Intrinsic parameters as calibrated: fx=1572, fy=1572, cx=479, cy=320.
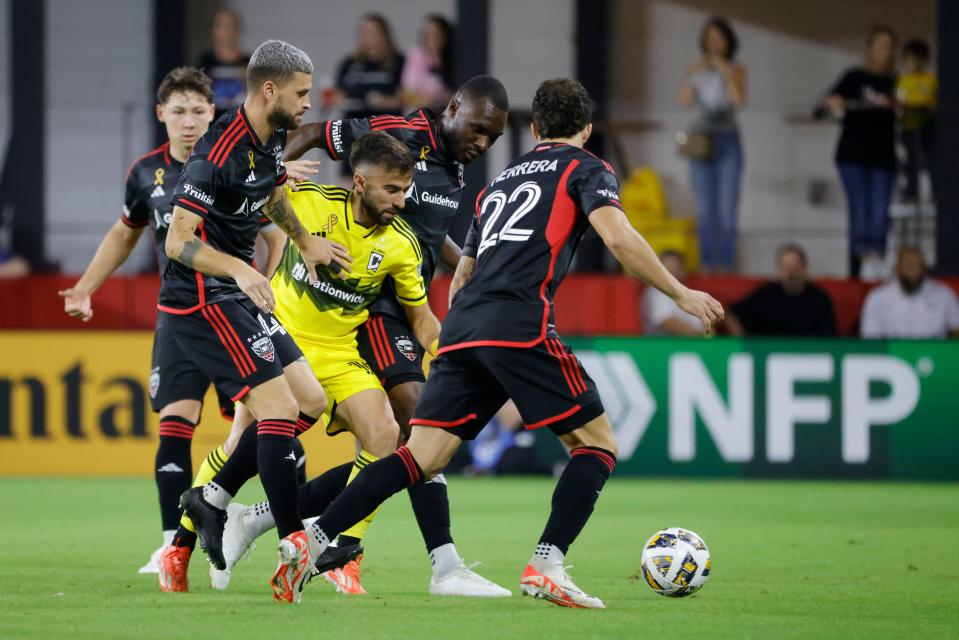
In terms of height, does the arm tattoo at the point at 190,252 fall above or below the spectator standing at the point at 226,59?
below

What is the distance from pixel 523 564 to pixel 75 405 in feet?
23.4

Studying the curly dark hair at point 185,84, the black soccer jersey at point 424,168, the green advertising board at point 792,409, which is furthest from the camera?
the green advertising board at point 792,409

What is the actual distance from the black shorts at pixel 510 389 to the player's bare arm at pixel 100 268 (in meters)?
2.21

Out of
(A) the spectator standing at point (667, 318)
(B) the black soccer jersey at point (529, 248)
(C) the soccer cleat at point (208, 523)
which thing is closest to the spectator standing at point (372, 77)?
(A) the spectator standing at point (667, 318)

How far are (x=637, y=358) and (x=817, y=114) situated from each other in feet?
10.5

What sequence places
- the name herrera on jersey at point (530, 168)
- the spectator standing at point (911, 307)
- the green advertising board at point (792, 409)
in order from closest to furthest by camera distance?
the name herrera on jersey at point (530, 168) < the green advertising board at point (792, 409) < the spectator standing at point (911, 307)

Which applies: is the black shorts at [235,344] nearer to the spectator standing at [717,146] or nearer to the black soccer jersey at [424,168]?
the black soccer jersey at [424,168]

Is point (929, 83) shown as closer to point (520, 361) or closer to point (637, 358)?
point (637, 358)

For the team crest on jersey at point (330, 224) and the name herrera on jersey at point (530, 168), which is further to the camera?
the team crest on jersey at point (330, 224)

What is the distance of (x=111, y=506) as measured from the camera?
11.1 m

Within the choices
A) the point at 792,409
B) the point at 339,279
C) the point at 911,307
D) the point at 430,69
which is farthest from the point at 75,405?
the point at 339,279

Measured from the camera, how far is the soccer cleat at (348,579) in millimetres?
6578

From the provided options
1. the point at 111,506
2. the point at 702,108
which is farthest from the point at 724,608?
the point at 702,108

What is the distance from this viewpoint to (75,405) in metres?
13.8
